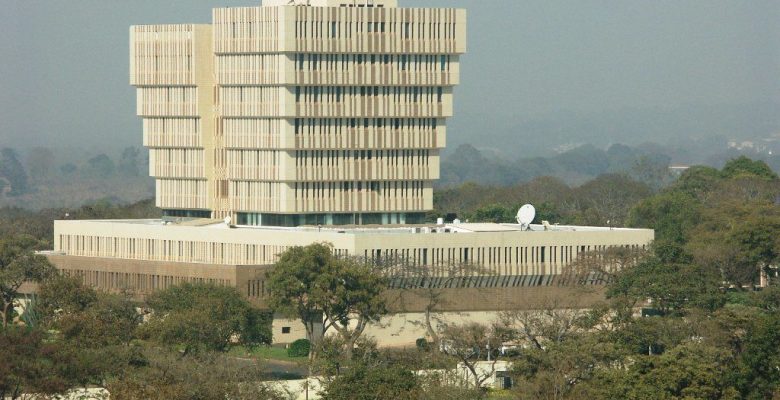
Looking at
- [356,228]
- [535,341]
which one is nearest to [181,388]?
[535,341]

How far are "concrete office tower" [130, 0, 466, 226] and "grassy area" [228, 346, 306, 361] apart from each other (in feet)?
44.2

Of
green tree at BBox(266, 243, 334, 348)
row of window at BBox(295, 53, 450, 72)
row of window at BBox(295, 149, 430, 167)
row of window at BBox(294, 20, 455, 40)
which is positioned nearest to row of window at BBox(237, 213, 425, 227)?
row of window at BBox(295, 149, 430, 167)

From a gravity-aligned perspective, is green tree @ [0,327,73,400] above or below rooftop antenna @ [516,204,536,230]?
below

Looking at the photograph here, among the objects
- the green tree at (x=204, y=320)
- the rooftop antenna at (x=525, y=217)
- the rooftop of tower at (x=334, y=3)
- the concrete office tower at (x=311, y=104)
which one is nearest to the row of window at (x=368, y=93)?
the concrete office tower at (x=311, y=104)

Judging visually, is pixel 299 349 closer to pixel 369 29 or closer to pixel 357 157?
pixel 357 157

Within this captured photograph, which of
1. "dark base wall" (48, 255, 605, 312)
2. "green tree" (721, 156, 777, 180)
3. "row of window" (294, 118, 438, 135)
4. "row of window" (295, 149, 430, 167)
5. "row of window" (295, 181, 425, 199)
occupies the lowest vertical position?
"dark base wall" (48, 255, 605, 312)

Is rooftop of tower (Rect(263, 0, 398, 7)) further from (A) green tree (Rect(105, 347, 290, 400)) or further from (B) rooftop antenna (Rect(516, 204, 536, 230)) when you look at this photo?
(A) green tree (Rect(105, 347, 290, 400))

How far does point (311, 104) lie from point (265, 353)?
61.0ft

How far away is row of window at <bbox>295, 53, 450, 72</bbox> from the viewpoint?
131375 mm

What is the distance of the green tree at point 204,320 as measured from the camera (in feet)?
343

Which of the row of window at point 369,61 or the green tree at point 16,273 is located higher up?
the row of window at point 369,61

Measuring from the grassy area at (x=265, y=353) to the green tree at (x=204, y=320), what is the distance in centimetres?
82

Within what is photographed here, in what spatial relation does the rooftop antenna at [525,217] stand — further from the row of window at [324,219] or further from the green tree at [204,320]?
the green tree at [204,320]

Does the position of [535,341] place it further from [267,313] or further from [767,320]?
[267,313]
